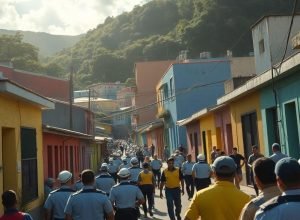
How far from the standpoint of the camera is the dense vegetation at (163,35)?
61594 millimetres

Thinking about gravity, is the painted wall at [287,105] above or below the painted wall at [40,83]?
below

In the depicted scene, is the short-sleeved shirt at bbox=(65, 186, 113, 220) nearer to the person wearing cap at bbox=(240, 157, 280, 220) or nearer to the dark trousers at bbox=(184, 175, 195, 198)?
the person wearing cap at bbox=(240, 157, 280, 220)

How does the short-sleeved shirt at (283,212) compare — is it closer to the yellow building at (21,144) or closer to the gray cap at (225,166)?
the gray cap at (225,166)

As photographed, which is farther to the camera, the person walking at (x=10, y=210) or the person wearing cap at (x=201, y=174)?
the person wearing cap at (x=201, y=174)

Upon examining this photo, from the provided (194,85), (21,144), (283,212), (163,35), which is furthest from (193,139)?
(163,35)

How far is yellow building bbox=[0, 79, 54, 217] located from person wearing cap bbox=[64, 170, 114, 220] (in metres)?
4.02

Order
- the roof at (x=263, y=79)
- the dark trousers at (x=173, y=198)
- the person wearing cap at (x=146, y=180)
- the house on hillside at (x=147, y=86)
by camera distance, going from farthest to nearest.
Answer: the house on hillside at (x=147, y=86) → the person wearing cap at (x=146, y=180) → the dark trousers at (x=173, y=198) → the roof at (x=263, y=79)

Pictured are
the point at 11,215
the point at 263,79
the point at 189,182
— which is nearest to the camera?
the point at 11,215

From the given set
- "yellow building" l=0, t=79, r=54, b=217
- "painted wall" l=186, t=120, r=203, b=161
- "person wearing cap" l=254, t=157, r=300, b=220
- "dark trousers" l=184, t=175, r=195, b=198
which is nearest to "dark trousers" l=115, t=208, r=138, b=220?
"yellow building" l=0, t=79, r=54, b=217

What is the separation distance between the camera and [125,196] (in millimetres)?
8344

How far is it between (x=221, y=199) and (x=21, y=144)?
838 centimetres

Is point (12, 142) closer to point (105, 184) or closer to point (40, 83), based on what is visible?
point (105, 184)

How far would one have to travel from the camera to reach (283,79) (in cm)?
1348

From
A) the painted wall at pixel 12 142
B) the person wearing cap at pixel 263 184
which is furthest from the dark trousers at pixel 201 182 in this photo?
the person wearing cap at pixel 263 184
